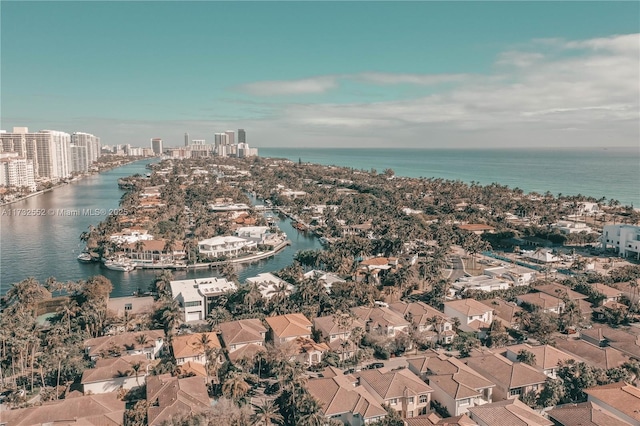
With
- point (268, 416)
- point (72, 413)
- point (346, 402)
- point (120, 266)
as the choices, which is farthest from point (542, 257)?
point (72, 413)

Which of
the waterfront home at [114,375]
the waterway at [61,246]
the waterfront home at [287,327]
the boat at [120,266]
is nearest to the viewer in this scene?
the waterfront home at [114,375]

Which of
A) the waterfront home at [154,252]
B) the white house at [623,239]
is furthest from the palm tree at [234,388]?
the white house at [623,239]

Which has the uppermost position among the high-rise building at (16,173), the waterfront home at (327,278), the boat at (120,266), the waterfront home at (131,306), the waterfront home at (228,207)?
the high-rise building at (16,173)

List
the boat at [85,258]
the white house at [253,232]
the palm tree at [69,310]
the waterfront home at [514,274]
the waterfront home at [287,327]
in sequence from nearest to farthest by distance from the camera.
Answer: the waterfront home at [287,327] < the palm tree at [69,310] < the waterfront home at [514,274] < the boat at [85,258] < the white house at [253,232]

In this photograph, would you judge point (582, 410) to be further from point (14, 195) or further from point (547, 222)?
point (14, 195)

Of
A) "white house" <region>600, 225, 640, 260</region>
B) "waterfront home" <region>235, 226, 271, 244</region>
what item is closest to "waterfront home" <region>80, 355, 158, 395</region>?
"waterfront home" <region>235, 226, 271, 244</region>

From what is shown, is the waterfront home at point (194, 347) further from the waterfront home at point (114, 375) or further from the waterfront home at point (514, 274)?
the waterfront home at point (514, 274)
